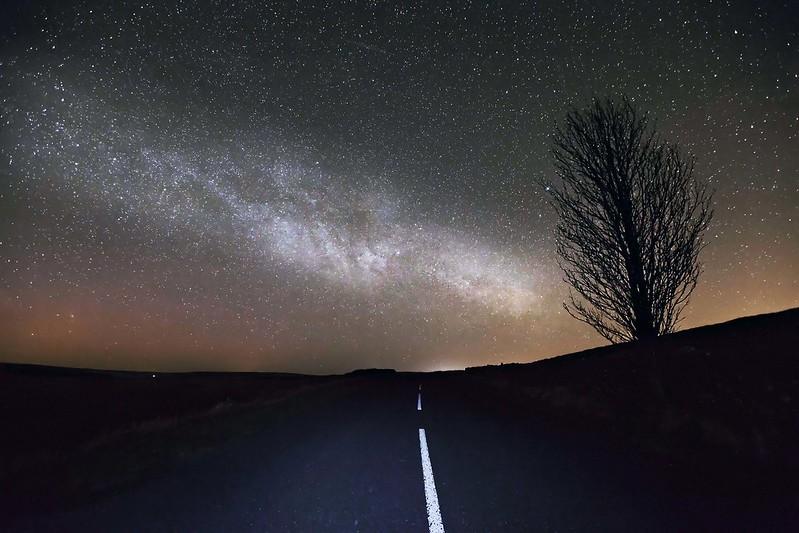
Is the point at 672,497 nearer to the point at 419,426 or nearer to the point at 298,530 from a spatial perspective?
the point at 298,530

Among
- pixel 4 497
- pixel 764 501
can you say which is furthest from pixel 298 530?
pixel 4 497

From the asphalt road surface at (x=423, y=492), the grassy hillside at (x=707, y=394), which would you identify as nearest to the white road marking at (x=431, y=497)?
the asphalt road surface at (x=423, y=492)

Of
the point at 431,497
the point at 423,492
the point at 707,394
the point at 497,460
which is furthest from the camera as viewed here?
the point at 707,394

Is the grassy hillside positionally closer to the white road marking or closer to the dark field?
the dark field

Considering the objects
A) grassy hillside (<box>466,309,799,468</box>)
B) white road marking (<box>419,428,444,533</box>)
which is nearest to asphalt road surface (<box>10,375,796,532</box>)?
white road marking (<box>419,428,444,533</box>)

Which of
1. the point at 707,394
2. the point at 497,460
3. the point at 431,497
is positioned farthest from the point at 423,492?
the point at 707,394

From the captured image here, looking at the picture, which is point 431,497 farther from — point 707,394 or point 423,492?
point 707,394

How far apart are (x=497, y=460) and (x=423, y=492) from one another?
190 centimetres

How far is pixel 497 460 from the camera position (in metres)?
6.36

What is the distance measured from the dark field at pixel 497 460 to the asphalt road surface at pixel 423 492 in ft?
0.09

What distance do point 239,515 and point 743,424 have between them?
620 centimetres

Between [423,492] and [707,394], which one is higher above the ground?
[707,394]

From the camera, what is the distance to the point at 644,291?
14359 millimetres

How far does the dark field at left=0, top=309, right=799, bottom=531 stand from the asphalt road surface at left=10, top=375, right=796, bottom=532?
26 mm
